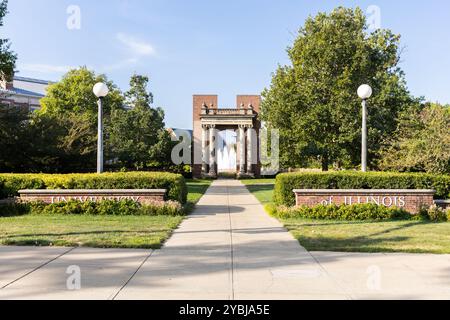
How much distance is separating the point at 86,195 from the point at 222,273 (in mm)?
8377

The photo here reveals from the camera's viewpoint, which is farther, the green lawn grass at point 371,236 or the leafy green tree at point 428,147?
the leafy green tree at point 428,147

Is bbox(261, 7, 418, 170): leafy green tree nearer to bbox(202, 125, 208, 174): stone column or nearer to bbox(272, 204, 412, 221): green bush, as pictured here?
bbox(272, 204, 412, 221): green bush

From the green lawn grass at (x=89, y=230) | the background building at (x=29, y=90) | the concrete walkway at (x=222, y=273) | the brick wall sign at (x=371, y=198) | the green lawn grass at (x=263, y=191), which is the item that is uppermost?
the background building at (x=29, y=90)

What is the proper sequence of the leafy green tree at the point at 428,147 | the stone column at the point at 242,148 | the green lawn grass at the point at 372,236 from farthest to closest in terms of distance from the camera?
the stone column at the point at 242,148 → the leafy green tree at the point at 428,147 → the green lawn grass at the point at 372,236

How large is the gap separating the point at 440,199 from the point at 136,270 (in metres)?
11.0

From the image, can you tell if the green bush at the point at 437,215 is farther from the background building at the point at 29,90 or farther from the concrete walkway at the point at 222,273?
the background building at the point at 29,90

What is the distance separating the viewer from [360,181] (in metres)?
13.2

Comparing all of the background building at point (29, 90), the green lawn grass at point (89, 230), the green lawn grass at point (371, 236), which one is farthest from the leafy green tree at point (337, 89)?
the background building at point (29, 90)

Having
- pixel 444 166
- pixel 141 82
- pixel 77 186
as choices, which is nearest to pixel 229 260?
pixel 77 186

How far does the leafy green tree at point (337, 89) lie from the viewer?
21.2m

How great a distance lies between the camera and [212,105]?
58469 mm

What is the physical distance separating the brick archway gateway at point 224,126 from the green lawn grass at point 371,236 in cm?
4393

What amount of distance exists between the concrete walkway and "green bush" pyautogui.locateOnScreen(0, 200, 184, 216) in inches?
169

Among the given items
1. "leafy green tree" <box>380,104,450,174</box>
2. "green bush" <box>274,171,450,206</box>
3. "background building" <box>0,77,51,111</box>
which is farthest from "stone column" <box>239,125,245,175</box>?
"background building" <box>0,77,51,111</box>
